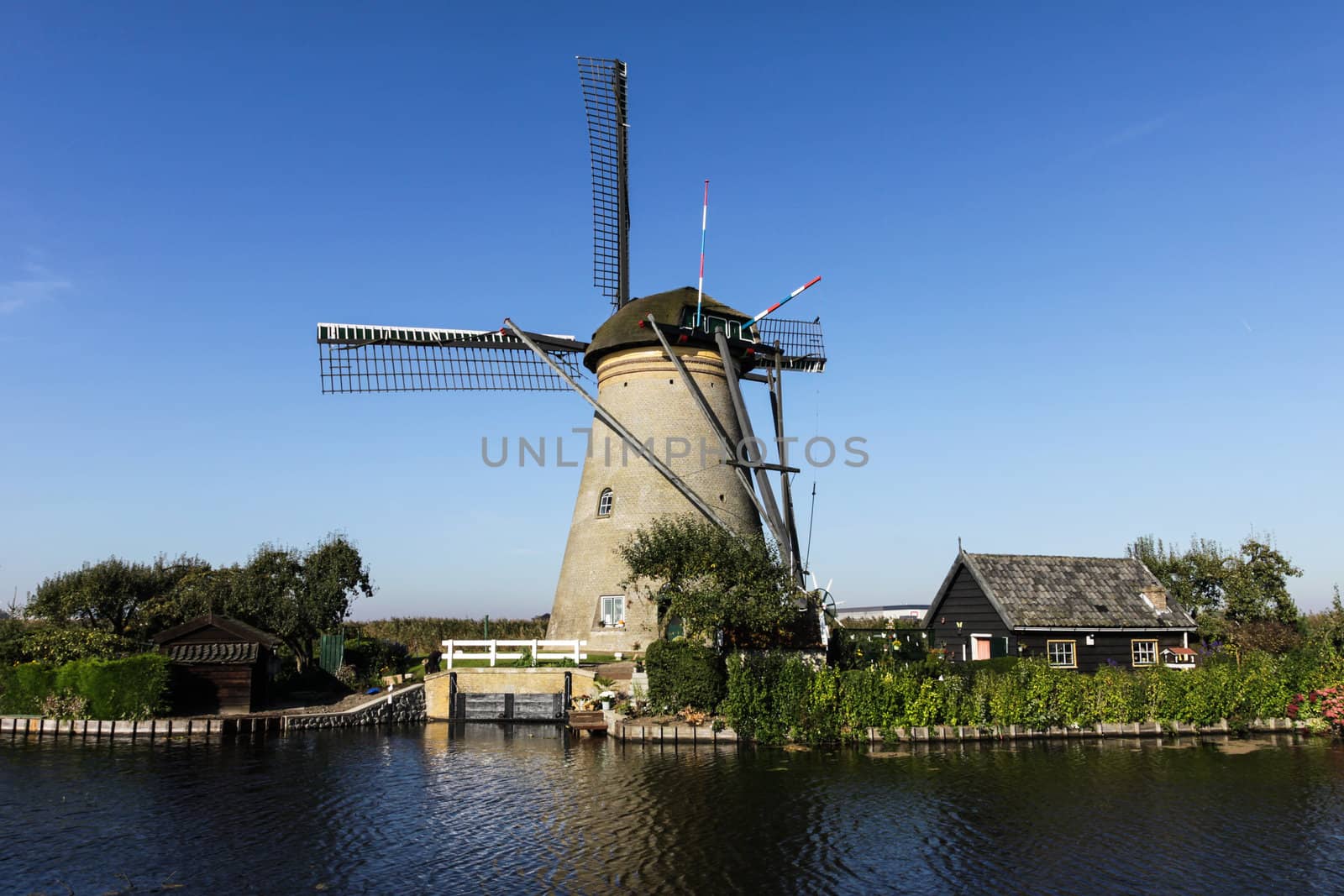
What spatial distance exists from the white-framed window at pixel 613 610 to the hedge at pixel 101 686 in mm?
12686

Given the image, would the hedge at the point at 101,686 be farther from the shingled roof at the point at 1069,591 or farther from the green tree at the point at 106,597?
the shingled roof at the point at 1069,591

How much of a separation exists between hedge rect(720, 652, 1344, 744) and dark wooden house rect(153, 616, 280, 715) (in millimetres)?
13545

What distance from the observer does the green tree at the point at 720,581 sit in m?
22.8

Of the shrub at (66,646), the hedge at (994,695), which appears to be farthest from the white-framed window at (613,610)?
the shrub at (66,646)

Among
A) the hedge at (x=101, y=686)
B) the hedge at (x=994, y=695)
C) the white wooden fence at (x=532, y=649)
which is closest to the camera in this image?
the hedge at (x=994, y=695)

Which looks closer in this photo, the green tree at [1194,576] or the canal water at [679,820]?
the canal water at [679,820]

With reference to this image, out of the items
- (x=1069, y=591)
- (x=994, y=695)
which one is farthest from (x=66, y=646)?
(x=1069, y=591)

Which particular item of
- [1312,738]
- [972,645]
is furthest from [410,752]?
[1312,738]

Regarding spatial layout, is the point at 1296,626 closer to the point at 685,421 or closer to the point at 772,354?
the point at 772,354

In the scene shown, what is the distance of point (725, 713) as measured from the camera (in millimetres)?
21500

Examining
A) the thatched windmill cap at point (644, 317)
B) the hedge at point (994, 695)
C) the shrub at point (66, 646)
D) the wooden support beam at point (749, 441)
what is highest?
the thatched windmill cap at point (644, 317)

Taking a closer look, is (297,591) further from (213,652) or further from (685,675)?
(685,675)

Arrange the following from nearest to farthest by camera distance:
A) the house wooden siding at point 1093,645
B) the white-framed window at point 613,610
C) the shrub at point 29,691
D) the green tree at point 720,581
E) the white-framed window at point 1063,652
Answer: the green tree at point 720,581
the shrub at point 29,691
the house wooden siding at point 1093,645
the white-framed window at point 1063,652
the white-framed window at point 613,610

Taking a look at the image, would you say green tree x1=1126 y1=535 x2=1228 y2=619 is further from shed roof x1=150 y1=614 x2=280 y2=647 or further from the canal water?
shed roof x1=150 y1=614 x2=280 y2=647
